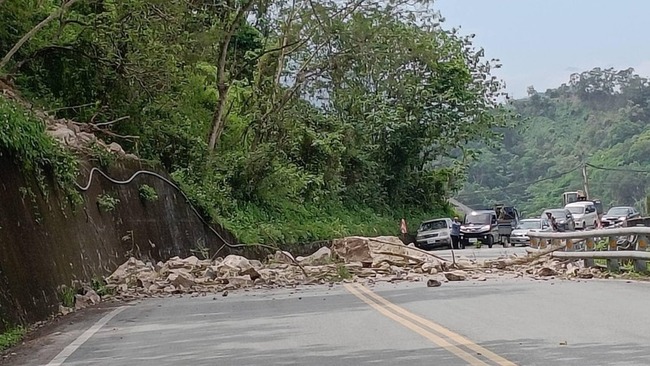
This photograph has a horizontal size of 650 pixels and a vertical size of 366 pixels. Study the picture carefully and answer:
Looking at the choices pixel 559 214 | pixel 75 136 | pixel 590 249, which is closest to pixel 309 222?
pixel 559 214

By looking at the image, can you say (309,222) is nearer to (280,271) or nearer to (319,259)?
(319,259)

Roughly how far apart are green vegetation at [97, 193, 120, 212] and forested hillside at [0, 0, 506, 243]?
3.83 meters

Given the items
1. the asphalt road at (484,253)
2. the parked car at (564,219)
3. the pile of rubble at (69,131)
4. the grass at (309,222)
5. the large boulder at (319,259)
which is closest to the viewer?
the pile of rubble at (69,131)

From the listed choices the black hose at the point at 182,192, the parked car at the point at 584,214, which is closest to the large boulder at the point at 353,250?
the black hose at the point at 182,192

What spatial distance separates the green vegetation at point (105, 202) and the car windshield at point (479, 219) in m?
31.2

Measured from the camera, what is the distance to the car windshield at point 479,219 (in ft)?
167

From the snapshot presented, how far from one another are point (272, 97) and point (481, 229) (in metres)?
15.9

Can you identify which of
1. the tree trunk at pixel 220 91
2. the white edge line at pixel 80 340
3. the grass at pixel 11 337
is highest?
the tree trunk at pixel 220 91

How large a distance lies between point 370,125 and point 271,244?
17.1 m

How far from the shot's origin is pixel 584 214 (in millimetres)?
53344

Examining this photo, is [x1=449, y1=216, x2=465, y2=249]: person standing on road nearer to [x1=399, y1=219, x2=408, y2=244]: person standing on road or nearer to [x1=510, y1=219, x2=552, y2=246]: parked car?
[x1=399, y1=219, x2=408, y2=244]: person standing on road

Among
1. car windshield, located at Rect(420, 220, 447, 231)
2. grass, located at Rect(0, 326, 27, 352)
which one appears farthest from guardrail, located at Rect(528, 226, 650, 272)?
Result: car windshield, located at Rect(420, 220, 447, 231)

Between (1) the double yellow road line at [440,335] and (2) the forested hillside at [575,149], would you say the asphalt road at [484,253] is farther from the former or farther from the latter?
(2) the forested hillside at [575,149]

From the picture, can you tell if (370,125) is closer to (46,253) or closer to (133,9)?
(133,9)
